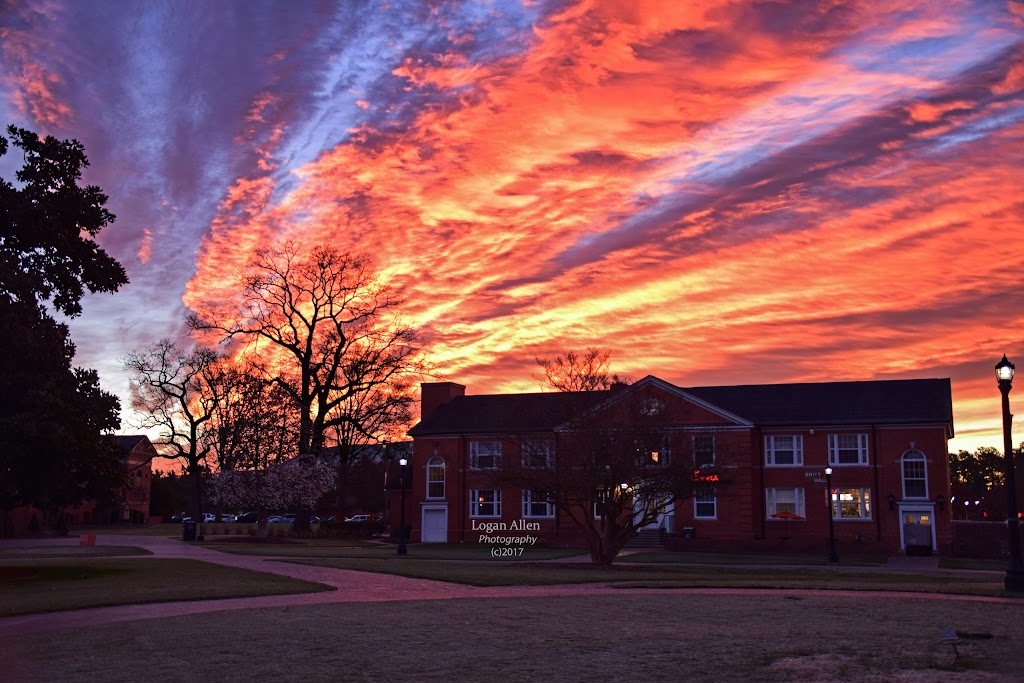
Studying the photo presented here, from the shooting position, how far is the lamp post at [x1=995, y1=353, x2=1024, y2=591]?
22656mm

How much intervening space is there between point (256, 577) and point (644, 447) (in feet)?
51.6

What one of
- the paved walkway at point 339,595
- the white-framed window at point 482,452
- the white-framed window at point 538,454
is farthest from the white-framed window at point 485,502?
the paved walkway at point 339,595

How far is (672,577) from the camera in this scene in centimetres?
3128

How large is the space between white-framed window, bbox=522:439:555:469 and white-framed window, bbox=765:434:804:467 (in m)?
19.4

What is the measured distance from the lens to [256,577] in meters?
29.6

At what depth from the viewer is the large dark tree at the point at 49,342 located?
28328 mm

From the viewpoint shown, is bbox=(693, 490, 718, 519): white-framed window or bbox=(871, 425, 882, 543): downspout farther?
bbox=(693, 490, 718, 519): white-framed window

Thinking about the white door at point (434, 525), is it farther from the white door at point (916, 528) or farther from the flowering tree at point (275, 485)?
the white door at point (916, 528)

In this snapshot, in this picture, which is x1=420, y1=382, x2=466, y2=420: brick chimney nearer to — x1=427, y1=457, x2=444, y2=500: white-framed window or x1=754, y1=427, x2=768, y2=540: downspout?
x1=427, y1=457, x2=444, y2=500: white-framed window

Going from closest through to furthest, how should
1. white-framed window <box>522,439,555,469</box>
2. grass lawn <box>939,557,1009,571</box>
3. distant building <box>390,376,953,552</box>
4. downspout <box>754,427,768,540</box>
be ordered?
white-framed window <box>522,439,555,469</box>, grass lawn <box>939,557,1009,571</box>, distant building <box>390,376,953,552</box>, downspout <box>754,427,768,540</box>

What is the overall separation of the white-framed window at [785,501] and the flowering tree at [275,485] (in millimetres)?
29770

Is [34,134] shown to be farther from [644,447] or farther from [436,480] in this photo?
[436,480]

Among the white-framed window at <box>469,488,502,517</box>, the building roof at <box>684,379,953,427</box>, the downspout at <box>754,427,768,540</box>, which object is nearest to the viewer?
the building roof at <box>684,379,953,427</box>

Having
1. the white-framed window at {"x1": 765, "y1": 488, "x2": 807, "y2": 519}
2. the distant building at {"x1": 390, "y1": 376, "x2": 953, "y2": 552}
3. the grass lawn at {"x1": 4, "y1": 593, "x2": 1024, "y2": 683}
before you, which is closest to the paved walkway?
the grass lawn at {"x1": 4, "y1": 593, "x2": 1024, "y2": 683}
